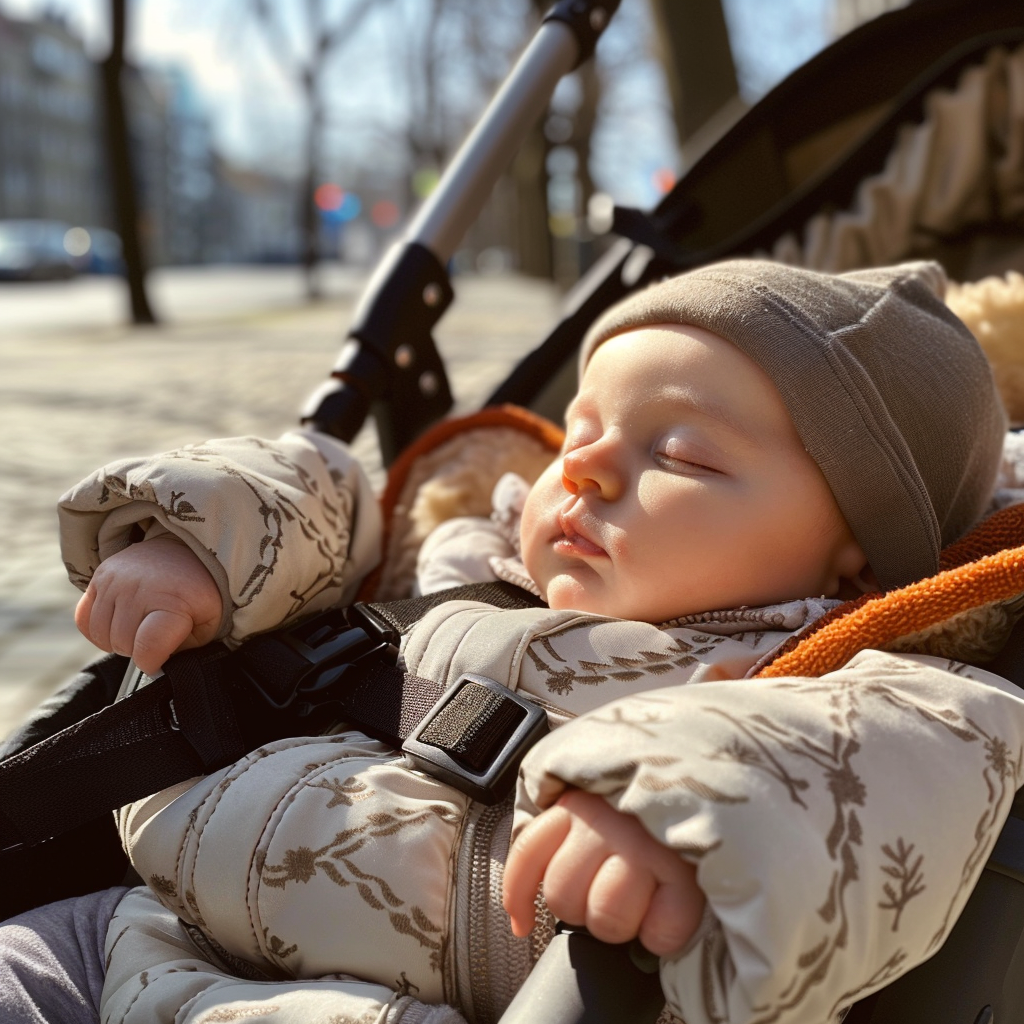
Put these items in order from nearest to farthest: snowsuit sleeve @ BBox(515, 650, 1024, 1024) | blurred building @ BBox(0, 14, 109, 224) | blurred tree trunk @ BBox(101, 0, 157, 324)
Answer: snowsuit sleeve @ BBox(515, 650, 1024, 1024), blurred tree trunk @ BBox(101, 0, 157, 324), blurred building @ BBox(0, 14, 109, 224)

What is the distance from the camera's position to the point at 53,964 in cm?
113

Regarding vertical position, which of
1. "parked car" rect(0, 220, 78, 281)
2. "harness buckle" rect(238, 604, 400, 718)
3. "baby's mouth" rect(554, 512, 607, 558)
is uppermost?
"baby's mouth" rect(554, 512, 607, 558)

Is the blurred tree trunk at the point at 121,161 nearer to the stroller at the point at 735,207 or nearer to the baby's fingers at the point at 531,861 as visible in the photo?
the stroller at the point at 735,207

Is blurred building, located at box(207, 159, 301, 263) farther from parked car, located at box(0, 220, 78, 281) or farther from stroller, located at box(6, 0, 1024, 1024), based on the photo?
stroller, located at box(6, 0, 1024, 1024)

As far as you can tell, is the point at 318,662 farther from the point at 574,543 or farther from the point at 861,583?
the point at 861,583

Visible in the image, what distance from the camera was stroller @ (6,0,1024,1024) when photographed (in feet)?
6.88

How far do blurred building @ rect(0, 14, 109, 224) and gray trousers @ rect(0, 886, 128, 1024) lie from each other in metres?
55.9

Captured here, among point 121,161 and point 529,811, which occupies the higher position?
point 529,811

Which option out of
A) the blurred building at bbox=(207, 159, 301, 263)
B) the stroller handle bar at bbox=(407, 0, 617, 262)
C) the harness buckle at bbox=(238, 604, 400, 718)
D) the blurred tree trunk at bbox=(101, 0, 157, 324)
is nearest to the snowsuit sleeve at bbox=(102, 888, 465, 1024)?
the harness buckle at bbox=(238, 604, 400, 718)

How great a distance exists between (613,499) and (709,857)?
533 millimetres

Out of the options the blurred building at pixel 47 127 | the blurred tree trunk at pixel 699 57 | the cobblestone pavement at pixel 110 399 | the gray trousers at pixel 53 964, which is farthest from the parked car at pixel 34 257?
the gray trousers at pixel 53 964

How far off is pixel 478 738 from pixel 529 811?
7.2 inches

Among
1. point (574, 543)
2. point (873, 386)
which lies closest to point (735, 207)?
point (873, 386)

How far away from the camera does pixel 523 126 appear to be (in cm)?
228
